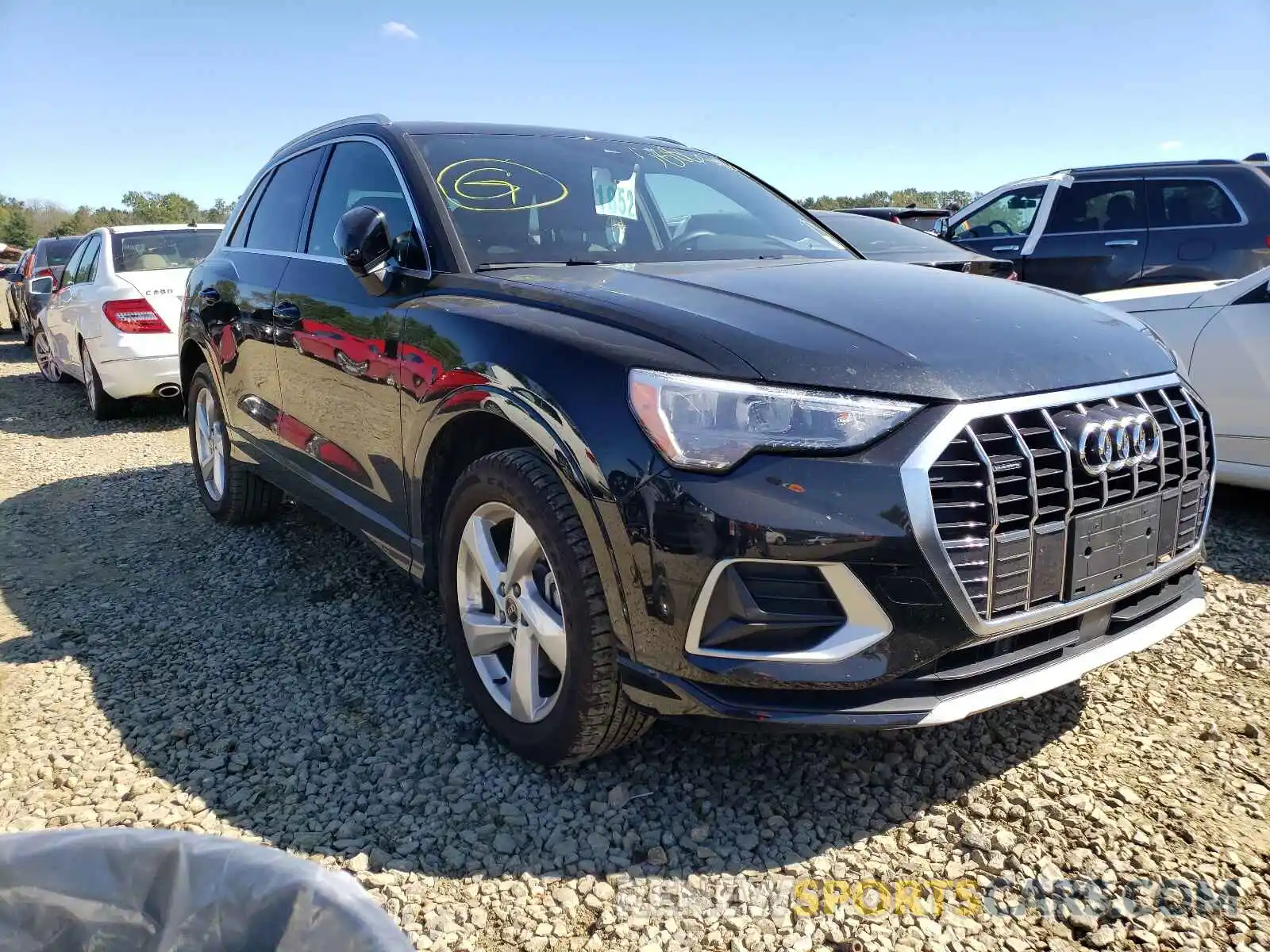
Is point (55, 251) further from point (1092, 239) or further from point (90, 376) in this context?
point (1092, 239)

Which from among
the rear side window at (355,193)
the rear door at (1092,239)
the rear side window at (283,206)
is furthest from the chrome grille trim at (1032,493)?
the rear door at (1092,239)

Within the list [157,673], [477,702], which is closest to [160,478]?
[157,673]

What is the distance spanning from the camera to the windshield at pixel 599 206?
305 centimetres

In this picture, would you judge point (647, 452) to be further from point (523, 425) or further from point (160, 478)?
point (160, 478)

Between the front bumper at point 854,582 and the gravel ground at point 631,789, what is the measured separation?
1.39 feet

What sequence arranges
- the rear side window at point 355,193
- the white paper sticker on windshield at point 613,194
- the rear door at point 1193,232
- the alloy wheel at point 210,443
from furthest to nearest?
the rear door at point 1193,232
the alloy wheel at point 210,443
the white paper sticker on windshield at point 613,194
the rear side window at point 355,193

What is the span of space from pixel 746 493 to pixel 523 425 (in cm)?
65

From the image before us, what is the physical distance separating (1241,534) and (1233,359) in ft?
2.57

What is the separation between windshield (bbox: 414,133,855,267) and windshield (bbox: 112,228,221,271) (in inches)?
217

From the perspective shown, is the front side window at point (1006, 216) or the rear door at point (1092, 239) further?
the front side window at point (1006, 216)

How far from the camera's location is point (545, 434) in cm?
227

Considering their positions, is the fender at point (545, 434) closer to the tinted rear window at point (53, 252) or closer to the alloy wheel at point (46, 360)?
the alloy wheel at point (46, 360)

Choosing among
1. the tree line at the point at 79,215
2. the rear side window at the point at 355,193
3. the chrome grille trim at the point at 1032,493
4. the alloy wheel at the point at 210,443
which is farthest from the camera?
the tree line at the point at 79,215

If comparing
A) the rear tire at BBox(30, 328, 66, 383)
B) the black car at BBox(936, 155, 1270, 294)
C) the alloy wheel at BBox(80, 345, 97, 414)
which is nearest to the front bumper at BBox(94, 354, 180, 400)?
the alloy wheel at BBox(80, 345, 97, 414)
